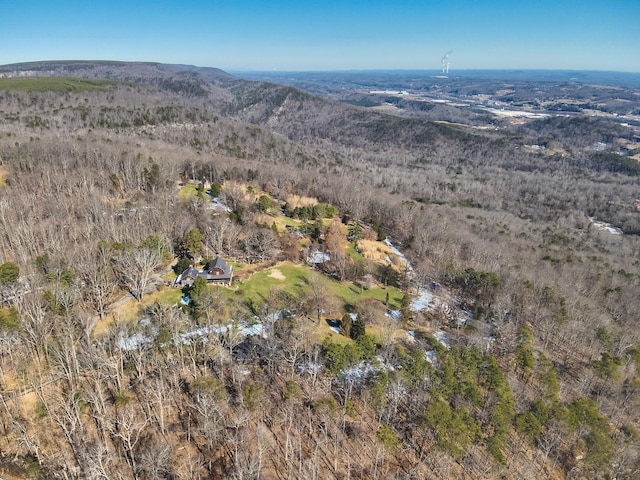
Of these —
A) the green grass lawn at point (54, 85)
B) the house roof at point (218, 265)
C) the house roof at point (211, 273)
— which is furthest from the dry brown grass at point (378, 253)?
the green grass lawn at point (54, 85)

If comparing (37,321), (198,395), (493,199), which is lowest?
(493,199)

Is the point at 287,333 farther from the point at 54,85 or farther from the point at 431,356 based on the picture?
the point at 54,85

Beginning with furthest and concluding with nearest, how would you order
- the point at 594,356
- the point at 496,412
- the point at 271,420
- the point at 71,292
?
the point at 594,356
the point at 71,292
the point at 271,420
the point at 496,412

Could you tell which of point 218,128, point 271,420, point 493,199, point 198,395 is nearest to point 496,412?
point 271,420

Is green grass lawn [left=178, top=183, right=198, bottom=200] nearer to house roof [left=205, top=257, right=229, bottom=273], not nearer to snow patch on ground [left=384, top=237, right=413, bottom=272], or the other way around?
house roof [left=205, top=257, right=229, bottom=273]

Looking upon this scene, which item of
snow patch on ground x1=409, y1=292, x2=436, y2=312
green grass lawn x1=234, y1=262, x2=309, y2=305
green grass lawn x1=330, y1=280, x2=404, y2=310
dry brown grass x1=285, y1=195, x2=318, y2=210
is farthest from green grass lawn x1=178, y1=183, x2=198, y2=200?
snow patch on ground x1=409, y1=292, x2=436, y2=312

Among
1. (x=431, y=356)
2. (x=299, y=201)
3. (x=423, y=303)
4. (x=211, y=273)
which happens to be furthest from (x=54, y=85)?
(x=431, y=356)

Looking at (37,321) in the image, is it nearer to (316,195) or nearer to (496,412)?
(496,412)

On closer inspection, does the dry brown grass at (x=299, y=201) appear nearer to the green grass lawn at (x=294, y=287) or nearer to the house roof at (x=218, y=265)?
A: the green grass lawn at (x=294, y=287)

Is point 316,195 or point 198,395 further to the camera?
point 316,195
